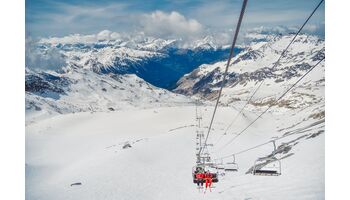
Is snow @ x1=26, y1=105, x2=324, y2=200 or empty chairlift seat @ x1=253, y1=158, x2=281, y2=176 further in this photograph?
snow @ x1=26, y1=105, x2=324, y2=200

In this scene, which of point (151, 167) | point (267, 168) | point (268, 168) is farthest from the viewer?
point (151, 167)

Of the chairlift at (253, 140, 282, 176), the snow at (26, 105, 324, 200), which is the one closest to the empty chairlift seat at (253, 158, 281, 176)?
the chairlift at (253, 140, 282, 176)

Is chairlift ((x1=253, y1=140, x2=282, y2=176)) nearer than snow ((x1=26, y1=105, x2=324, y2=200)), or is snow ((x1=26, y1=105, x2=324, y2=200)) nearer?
chairlift ((x1=253, y1=140, x2=282, y2=176))

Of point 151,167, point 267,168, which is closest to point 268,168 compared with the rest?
point 267,168

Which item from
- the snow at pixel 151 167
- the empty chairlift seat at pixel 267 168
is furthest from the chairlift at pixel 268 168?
the snow at pixel 151 167

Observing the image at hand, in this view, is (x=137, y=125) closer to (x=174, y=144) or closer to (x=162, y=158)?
(x=174, y=144)

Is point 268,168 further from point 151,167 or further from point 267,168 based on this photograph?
point 151,167

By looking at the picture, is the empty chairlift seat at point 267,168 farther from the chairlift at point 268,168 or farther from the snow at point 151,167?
the snow at point 151,167

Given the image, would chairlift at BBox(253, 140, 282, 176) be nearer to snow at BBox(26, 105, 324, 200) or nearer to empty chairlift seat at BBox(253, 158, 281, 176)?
empty chairlift seat at BBox(253, 158, 281, 176)

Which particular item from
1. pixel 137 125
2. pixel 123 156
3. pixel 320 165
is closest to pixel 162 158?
pixel 123 156
